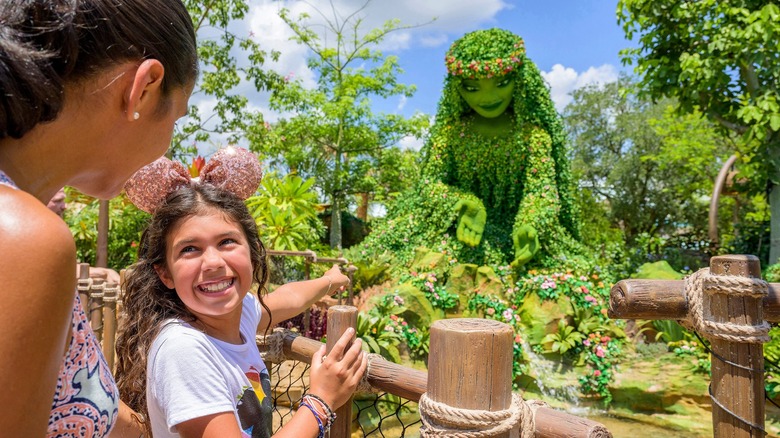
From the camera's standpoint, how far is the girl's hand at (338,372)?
4.17 ft

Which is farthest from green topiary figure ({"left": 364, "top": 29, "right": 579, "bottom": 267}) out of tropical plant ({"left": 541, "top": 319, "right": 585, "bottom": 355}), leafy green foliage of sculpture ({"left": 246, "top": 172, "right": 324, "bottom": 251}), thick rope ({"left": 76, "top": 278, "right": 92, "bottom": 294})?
thick rope ({"left": 76, "top": 278, "right": 92, "bottom": 294})

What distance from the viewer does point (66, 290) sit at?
1.94 feet

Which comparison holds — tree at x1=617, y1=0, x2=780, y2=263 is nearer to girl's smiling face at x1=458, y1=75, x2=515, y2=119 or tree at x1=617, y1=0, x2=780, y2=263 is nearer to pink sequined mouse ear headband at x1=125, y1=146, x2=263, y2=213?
girl's smiling face at x1=458, y1=75, x2=515, y2=119

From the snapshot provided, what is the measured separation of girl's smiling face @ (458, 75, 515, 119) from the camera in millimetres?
6766

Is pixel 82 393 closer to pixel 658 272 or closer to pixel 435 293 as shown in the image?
pixel 435 293

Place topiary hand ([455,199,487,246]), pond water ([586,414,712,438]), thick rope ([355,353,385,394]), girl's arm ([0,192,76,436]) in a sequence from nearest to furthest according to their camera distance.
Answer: girl's arm ([0,192,76,436]), thick rope ([355,353,385,394]), pond water ([586,414,712,438]), topiary hand ([455,199,487,246])

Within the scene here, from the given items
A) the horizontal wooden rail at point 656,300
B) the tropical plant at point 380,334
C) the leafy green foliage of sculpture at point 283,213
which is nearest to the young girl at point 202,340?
the horizontal wooden rail at point 656,300

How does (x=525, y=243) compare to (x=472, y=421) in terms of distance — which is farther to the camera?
(x=525, y=243)

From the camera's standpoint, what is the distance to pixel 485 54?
657 centimetres

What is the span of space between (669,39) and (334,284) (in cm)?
744

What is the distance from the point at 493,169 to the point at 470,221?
32.7 inches

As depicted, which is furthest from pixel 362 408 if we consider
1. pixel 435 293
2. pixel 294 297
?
pixel 294 297

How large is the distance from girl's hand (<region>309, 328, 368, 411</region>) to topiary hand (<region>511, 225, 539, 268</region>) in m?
5.54

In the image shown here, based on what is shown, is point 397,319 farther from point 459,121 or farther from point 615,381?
point 459,121
